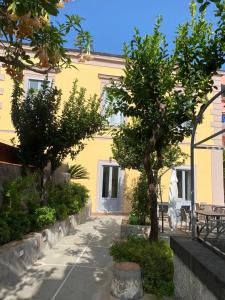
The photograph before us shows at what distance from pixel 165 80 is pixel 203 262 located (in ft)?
11.4

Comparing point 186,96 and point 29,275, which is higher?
point 186,96

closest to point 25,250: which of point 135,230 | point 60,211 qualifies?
point 60,211

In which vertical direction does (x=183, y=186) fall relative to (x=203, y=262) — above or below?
above

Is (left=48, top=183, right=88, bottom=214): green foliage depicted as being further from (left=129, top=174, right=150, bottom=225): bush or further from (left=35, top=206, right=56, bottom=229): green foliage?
(left=129, top=174, right=150, bottom=225): bush

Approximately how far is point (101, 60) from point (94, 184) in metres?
7.06

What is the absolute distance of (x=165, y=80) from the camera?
5676mm

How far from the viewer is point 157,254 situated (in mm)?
5441

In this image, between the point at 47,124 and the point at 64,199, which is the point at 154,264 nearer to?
the point at 47,124

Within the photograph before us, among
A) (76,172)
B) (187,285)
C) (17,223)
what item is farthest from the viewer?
(76,172)

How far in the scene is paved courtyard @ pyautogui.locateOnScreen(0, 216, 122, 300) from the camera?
16.1ft

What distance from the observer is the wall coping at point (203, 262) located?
2.75 m

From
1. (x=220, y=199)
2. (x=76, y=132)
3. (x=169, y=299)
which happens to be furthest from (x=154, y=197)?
(x=220, y=199)

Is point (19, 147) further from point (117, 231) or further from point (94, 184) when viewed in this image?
point (94, 184)

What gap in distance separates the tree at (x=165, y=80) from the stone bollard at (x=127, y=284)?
1.52m
